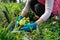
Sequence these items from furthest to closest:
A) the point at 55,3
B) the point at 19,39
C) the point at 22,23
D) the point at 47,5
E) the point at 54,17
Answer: the point at 54,17, the point at 55,3, the point at 47,5, the point at 22,23, the point at 19,39

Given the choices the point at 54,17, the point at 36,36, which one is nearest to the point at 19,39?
the point at 36,36

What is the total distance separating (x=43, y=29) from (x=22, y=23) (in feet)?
2.52

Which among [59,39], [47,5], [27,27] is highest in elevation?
[47,5]

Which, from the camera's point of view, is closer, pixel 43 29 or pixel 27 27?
pixel 27 27

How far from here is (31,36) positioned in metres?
3.68

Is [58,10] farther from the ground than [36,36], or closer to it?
farther from the ground

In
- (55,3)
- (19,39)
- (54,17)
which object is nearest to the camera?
(19,39)

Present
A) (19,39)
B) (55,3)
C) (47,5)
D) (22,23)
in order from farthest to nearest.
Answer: (55,3) → (47,5) → (22,23) → (19,39)

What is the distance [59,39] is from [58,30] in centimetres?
35

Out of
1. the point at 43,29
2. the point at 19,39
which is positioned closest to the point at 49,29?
the point at 43,29

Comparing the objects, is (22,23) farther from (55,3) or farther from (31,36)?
(55,3)

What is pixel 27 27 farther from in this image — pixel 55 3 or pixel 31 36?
pixel 55 3

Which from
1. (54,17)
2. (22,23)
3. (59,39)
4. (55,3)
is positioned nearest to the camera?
(22,23)

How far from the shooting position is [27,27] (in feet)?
11.3
